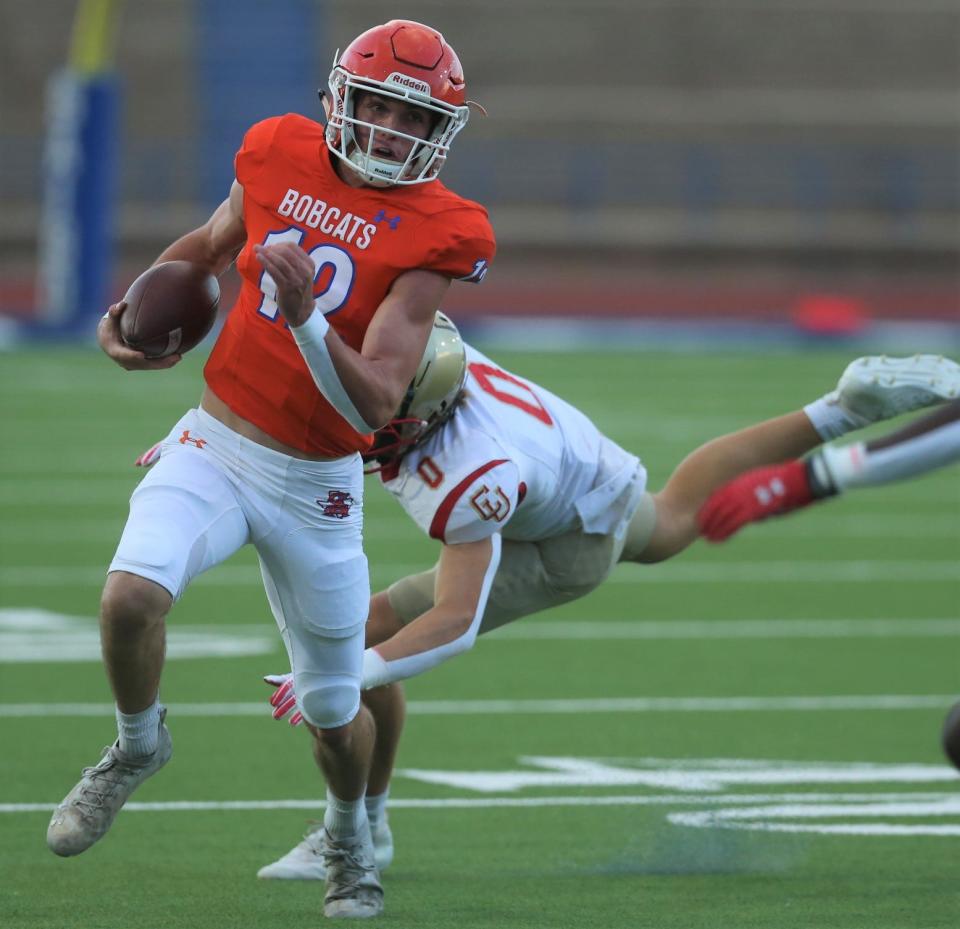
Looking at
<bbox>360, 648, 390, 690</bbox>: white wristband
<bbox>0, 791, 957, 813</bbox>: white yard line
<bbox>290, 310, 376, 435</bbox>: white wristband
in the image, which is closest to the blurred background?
<bbox>0, 791, 957, 813</bbox>: white yard line

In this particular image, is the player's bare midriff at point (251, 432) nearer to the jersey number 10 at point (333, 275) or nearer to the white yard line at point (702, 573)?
the jersey number 10 at point (333, 275)

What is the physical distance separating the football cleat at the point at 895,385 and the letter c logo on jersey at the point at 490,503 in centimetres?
95

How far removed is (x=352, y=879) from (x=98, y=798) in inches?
23.2

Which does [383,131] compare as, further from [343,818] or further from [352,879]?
[352,879]

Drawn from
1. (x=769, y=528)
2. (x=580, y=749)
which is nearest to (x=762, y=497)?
(x=580, y=749)

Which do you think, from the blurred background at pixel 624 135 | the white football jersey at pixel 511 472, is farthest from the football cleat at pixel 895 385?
the blurred background at pixel 624 135

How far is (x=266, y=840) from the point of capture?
16.2 ft

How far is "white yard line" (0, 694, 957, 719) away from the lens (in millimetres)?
6402

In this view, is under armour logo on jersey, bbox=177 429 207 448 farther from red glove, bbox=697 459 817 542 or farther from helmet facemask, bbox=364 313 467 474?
red glove, bbox=697 459 817 542

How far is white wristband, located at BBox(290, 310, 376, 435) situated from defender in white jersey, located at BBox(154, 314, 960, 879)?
55cm

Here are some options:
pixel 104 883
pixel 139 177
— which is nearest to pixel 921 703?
pixel 104 883

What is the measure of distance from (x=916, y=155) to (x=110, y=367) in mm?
13524

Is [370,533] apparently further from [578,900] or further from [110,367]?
[110,367]

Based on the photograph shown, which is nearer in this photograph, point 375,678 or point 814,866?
point 375,678
